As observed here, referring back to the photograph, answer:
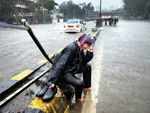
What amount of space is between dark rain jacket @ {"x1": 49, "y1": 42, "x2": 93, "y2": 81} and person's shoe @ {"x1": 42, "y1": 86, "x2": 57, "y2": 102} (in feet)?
0.89

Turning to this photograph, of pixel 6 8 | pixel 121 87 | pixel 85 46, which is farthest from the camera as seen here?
pixel 6 8

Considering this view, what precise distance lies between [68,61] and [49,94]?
94cm

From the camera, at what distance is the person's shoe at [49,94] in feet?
17.0

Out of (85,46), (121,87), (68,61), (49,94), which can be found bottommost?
(121,87)

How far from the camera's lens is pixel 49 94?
17.3ft

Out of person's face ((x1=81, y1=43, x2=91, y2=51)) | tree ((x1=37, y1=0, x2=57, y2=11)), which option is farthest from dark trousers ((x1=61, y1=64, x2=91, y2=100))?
tree ((x1=37, y1=0, x2=57, y2=11))

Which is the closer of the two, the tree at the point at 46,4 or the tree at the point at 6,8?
the tree at the point at 6,8

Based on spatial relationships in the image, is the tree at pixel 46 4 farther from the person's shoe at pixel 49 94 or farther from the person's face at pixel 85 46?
the person's shoe at pixel 49 94

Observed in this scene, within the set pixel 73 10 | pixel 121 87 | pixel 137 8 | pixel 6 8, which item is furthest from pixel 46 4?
pixel 121 87

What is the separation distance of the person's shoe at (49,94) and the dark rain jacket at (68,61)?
0.89 ft

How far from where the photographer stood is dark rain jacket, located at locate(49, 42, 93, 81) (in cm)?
580

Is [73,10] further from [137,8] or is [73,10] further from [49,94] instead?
[49,94]

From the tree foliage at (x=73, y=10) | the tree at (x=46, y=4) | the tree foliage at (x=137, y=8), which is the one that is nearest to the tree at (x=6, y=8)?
the tree at (x=46, y=4)

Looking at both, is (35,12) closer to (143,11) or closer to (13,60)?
(143,11)
